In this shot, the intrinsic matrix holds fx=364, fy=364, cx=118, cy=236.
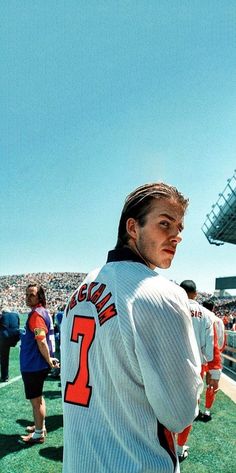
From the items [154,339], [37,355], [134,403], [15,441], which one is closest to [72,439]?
[134,403]

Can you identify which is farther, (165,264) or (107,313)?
(165,264)

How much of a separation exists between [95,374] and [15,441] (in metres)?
4.32

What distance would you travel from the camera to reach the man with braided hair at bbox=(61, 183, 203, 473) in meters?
1.06

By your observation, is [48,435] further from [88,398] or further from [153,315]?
[153,315]

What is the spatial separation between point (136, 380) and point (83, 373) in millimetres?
224

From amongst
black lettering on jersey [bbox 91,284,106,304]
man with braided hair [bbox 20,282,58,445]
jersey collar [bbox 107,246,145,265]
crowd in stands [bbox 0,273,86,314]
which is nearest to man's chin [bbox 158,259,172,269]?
jersey collar [bbox 107,246,145,265]

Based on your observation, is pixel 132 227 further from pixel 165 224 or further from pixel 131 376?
pixel 131 376

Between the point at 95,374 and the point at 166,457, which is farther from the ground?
the point at 95,374

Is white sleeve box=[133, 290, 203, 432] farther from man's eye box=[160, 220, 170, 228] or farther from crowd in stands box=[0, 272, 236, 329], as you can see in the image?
crowd in stands box=[0, 272, 236, 329]

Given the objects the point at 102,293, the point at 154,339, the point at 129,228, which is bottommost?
the point at 154,339

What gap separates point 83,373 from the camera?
1239mm

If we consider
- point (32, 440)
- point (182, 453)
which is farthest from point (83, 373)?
point (32, 440)

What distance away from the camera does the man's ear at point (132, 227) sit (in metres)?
1.38

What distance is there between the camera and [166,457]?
1.10 metres
